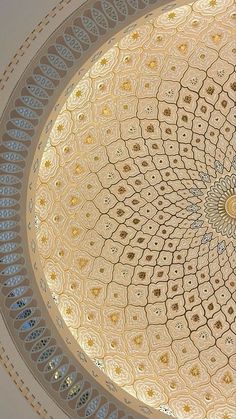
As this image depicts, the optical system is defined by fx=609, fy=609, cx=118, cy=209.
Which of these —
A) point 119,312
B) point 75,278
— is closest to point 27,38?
point 75,278

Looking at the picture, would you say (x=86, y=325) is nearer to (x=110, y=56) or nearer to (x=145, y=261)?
(x=145, y=261)

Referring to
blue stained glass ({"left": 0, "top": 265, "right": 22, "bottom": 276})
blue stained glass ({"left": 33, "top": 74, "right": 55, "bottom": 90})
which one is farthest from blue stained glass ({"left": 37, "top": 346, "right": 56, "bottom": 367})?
blue stained glass ({"left": 33, "top": 74, "right": 55, "bottom": 90})

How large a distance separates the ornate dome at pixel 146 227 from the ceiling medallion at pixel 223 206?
0.05 ft

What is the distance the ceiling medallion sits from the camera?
8.68 metres

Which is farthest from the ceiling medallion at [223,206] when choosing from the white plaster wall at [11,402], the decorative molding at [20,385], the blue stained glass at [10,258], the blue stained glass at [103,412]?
the white plaster wall at [11,402]

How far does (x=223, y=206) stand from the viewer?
8.73 metres

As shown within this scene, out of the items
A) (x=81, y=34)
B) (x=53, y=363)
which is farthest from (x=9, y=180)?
(x=53, y=363)

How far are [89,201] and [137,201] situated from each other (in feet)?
2.39

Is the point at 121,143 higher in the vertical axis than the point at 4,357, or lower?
higher

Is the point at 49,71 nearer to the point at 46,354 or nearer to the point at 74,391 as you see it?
the point at 46,354

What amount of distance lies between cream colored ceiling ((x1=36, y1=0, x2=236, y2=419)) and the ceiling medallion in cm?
1

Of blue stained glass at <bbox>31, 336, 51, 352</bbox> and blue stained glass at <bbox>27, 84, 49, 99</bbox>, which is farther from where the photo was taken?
blue stained glass at <bbox>31, 336, 51, 352</bbox>

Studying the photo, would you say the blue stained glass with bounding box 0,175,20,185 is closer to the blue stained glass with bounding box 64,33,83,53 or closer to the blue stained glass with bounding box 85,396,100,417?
the blue stained glass with bounding box 64,33,83,53

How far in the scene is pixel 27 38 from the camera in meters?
6.00
